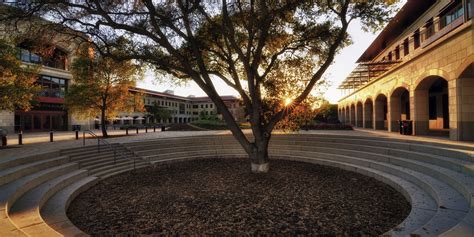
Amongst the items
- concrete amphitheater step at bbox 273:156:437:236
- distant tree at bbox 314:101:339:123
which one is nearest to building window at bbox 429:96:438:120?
distant tree at bbox 314:101:339:123

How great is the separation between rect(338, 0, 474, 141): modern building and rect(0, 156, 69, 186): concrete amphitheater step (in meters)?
16.7

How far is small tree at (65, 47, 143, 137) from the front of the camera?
1912 cm

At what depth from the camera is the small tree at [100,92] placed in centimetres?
1912

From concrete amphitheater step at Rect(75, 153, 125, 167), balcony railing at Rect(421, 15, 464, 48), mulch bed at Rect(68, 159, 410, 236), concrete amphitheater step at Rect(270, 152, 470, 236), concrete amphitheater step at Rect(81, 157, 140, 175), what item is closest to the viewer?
concrete amphitheater step at Rect(270, 152, 470, 236)

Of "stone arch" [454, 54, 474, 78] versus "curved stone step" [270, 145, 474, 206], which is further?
"stone arch" [454, 54, 474, 78]

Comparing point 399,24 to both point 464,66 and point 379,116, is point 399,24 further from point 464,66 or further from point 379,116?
point 464,66

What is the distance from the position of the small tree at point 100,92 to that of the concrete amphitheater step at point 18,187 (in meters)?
10.8

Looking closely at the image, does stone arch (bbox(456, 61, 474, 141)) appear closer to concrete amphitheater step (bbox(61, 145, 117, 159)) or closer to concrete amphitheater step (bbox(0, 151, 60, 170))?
concrete amphitheater step (bbox(61, 145, 117, 159))

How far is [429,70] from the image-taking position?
13508mm

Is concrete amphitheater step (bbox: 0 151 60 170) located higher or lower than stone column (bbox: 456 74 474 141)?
lower

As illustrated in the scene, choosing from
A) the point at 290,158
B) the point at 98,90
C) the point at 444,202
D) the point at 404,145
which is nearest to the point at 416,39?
the point at 404,145

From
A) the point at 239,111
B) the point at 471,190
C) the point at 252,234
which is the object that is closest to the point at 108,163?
the point at 252,234

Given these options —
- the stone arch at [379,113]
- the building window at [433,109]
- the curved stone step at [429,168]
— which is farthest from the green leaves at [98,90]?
the building window at [433,109]

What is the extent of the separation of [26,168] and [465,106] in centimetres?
1844
